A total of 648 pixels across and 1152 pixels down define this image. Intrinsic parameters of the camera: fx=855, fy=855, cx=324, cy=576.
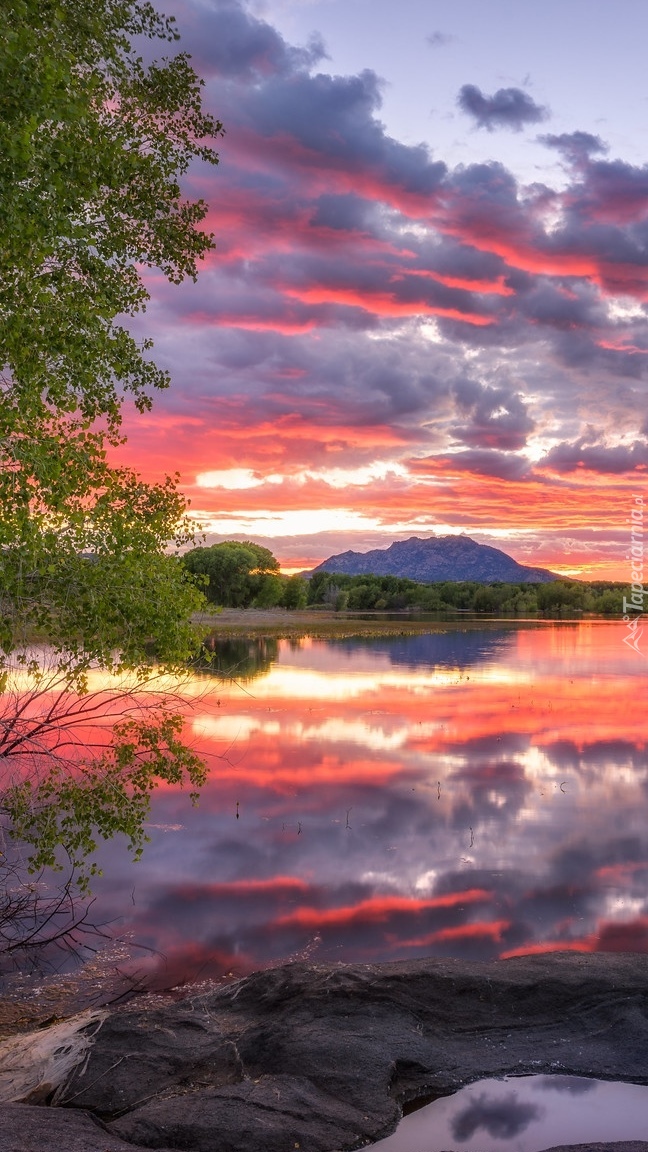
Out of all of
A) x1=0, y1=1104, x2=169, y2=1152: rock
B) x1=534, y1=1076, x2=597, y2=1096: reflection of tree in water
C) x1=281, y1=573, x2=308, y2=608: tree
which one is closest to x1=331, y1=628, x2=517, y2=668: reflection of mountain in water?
x1=534, y1=1076, x2=597, y2=1096: reflection of tree in water

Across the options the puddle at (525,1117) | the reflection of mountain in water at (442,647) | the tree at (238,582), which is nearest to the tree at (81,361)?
the puddle at (525,1117)

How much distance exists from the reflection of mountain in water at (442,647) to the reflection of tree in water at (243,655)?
807cm

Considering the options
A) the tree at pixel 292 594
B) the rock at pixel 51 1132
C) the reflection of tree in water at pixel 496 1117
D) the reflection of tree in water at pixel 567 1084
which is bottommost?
the reflection of tree in water at pixel 496 1117

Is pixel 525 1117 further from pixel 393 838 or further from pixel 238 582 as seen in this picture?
pixel 238 582

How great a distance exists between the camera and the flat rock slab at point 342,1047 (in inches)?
340

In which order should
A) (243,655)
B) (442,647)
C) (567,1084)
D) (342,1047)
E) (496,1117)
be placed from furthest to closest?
(442,647)
(243,655)
(342,1047)
(567,1084)
(496,1117)

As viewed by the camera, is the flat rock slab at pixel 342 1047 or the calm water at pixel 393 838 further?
the calm water at pixel 393 838

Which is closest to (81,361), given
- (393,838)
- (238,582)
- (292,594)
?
(393,838)

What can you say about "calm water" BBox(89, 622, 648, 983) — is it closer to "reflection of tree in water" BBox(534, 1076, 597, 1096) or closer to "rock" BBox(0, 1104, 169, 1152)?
"reflection of tree in water" BBox(534, 1076, 597, 1096)

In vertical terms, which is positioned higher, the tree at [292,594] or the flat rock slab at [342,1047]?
the tree at [292,594]

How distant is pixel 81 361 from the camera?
12211 mm

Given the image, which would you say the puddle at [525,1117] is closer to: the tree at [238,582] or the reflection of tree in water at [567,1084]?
the reflection of tree in water at [567,1084]

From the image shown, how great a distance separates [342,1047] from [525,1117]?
2172 millimetres

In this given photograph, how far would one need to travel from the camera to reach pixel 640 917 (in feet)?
54.7
